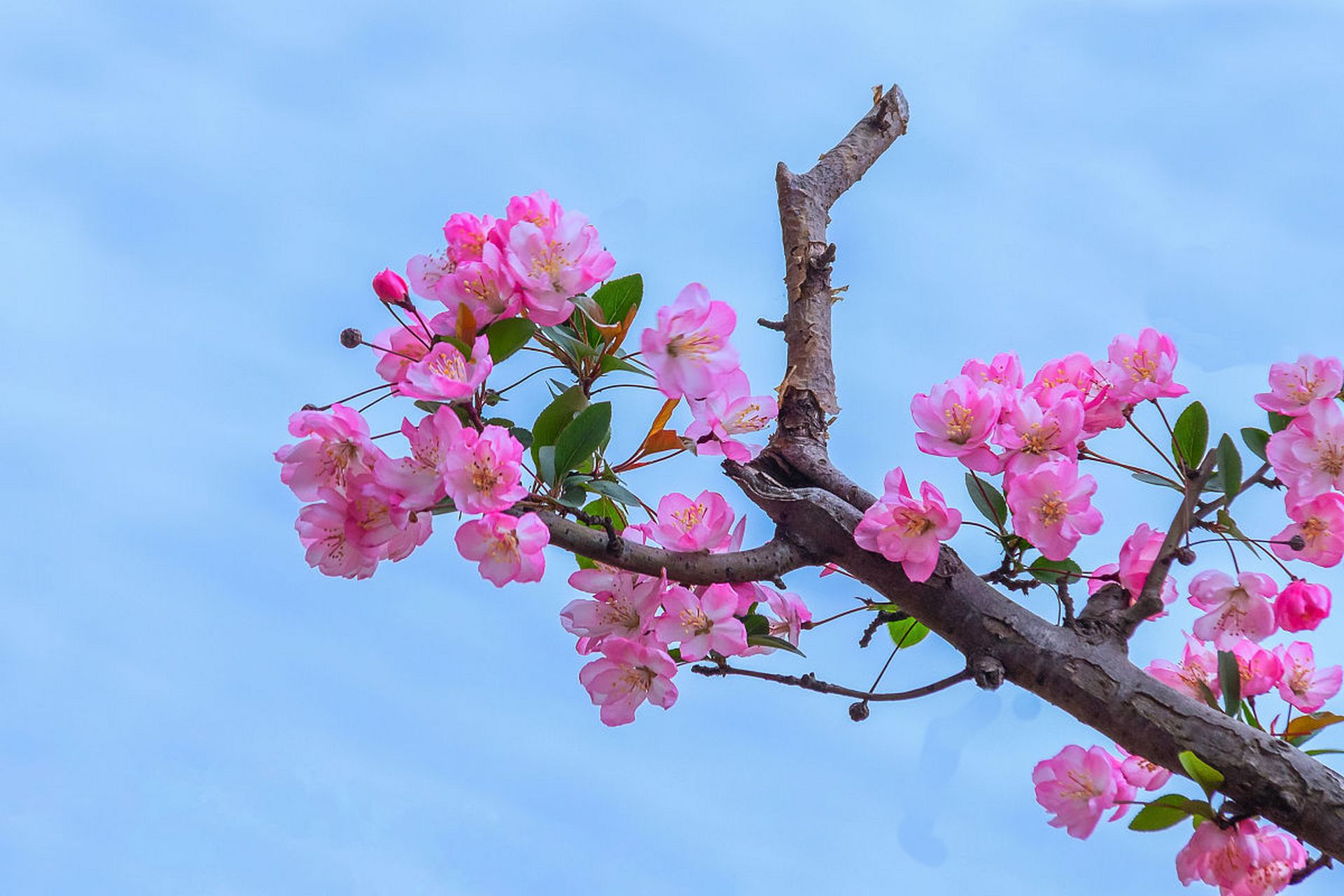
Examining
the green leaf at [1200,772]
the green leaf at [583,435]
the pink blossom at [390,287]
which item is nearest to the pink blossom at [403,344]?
the pink blossom at [390,287]

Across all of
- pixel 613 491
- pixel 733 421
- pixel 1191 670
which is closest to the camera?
pixel 613 491

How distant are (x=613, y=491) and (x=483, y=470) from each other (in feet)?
0.46

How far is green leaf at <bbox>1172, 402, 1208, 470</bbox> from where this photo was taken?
1113 millimetres

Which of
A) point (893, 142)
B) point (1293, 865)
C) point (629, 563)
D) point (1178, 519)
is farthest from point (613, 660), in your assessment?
point (893, 142)

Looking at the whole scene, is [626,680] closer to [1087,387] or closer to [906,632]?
[906,632]

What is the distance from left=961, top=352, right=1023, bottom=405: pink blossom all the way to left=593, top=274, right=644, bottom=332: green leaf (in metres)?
0.34

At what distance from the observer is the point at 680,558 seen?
104 cm

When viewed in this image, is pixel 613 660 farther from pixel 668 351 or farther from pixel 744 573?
pixel 668 351

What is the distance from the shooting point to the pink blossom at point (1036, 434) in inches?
41.4

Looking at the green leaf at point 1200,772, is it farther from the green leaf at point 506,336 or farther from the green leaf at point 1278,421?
the green leaf at point 506,336

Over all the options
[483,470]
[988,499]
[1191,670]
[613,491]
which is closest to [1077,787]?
[1191,670]

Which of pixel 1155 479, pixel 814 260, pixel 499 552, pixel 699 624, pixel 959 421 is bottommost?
pixel 499 552

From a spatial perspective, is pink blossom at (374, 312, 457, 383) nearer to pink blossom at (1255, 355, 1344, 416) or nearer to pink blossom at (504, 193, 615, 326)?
pink blossom at (504, 193, 615, 326)

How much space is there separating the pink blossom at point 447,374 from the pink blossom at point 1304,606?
710mm
